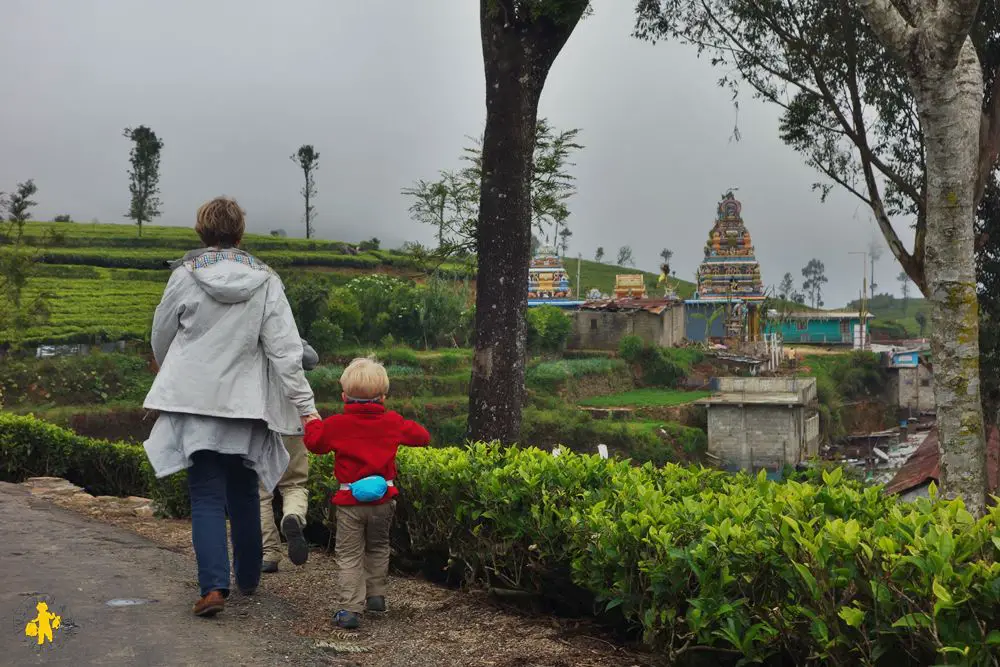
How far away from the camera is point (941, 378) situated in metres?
5.43

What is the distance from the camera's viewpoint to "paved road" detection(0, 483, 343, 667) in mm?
3604

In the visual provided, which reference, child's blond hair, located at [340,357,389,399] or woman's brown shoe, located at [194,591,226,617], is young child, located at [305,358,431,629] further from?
woman's brown shoe, located at [194,591,226,617]

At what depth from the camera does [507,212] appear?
7648mm

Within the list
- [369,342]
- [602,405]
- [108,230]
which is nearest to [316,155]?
[108,230]

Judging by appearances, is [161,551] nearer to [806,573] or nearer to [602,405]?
[806,573]

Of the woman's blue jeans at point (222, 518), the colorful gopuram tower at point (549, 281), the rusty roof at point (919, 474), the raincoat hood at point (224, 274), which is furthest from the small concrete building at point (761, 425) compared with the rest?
the raincoat hood at point (224, 274)

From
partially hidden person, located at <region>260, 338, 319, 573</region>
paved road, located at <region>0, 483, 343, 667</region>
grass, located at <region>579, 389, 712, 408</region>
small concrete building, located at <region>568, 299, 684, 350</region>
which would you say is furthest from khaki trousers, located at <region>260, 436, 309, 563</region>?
small concrete building, located at <region>568, 299, 684, 350</region>

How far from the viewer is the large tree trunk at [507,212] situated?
25.1ft

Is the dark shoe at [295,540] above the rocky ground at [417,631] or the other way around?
above

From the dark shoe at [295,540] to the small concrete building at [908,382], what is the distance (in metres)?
46.4

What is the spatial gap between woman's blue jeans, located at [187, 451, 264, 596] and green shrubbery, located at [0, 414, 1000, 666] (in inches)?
36.2

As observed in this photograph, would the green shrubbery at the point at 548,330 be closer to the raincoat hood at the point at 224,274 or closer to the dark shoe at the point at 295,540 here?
the dark shoe at the point at 295,540

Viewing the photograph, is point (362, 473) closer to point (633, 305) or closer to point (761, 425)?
point (761, 425)

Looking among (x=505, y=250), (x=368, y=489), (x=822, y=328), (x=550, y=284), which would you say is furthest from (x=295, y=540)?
(x=822, y=328)
